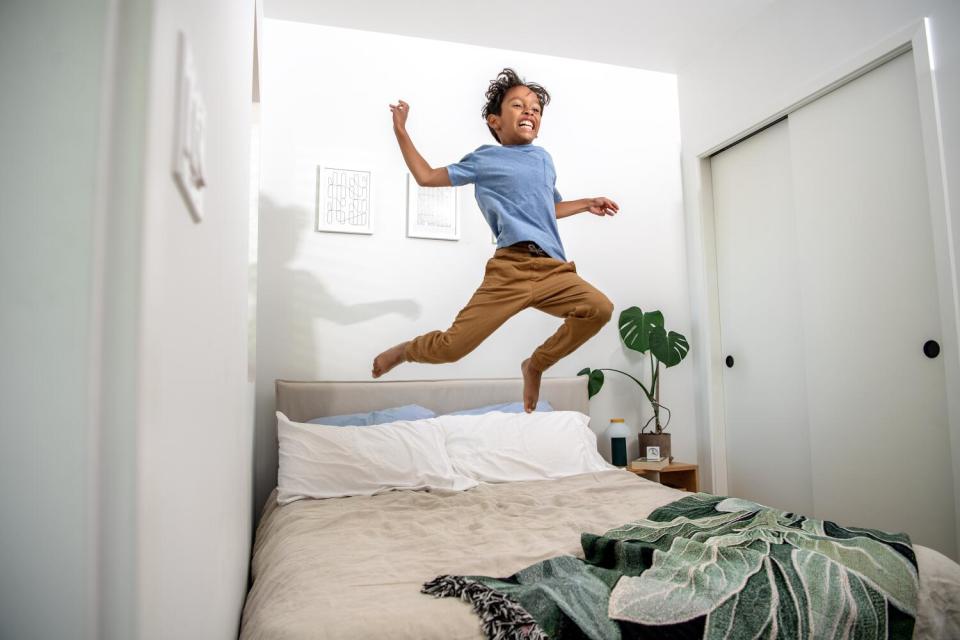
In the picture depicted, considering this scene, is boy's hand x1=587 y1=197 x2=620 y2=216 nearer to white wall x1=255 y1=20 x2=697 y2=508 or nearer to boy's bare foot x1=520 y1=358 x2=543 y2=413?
boy's bare foot x1=520 y1=358 x2=543 y2=413

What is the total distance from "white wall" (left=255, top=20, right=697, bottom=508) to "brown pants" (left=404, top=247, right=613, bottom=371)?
3.98 ft

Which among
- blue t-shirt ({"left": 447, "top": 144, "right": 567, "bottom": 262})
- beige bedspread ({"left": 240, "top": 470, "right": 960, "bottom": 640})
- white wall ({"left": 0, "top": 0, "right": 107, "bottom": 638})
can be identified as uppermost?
blue t-shirt ({"left": 447, "top": 144, "right": 567, "bottom": 262})

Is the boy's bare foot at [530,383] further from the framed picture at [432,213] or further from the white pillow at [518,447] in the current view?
the framed picture at [432,213]

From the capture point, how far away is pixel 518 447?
2.79 meters

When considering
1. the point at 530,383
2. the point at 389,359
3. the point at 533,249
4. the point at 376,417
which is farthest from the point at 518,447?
the point at 533,249

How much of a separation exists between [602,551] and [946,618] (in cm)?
77

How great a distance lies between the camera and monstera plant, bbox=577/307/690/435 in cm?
335

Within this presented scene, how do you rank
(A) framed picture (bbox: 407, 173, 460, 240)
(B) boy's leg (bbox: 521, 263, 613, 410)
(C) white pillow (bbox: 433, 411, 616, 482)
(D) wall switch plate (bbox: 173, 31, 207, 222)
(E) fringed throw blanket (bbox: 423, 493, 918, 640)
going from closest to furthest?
(D) wall switch plate (bbox: 173, 31, 207, 222) → (E) fringed throw blanket (bbox: 423, 493, 918, 640) → (B) boy's leg (bbox: 521, 263, 613, 410) → (C) white pillow (bbox: 433, 411, 616, 482) → (A) framed picture (bbox: 407, 173, 460, 240)

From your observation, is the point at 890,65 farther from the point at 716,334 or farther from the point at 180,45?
the point at 180,45

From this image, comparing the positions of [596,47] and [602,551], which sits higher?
[596,47]

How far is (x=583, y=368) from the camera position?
353cm

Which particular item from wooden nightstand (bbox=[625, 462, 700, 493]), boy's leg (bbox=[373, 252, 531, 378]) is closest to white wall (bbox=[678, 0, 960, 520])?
wooden nightstand (bbox=[625, 462, 700, 493])

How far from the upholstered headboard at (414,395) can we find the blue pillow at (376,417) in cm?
7

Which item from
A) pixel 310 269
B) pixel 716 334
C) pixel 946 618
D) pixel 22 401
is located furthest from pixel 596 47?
pixel 22 401
